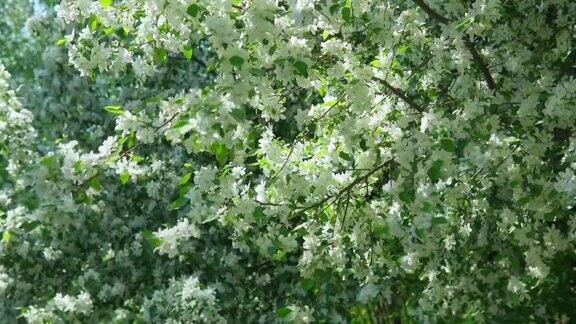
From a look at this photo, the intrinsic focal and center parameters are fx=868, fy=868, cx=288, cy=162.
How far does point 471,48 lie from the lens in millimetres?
5004

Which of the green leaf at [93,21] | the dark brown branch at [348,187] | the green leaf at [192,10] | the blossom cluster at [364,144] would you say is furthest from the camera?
the dark brown branch at [348,187]

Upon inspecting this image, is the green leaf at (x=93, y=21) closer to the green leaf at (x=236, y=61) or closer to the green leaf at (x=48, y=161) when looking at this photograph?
the green leaf at (x=48, y=161)

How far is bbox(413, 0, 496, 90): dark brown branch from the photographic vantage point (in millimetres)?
4870

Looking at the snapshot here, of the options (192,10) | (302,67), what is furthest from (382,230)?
(192,10)

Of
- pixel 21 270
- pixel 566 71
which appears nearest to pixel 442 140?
pixel 566 71

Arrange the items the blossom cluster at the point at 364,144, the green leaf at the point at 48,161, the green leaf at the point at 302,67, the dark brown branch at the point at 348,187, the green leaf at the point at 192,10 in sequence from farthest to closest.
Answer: the dark brown branch at the point at 348,187 < the green leaf at the point at 48,161 < the blossom cluster at the point at 364,144 < the green leaf at the point at 302,67 < the green leaf at the point at 192,10

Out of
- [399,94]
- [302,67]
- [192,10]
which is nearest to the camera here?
[192,10]

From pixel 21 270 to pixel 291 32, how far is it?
16.5ft

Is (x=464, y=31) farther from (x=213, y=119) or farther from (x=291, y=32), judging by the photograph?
(x=213, y=119)

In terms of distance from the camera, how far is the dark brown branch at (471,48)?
16.0ft

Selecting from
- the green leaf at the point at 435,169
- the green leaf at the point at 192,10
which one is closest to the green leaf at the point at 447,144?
the green leaf at the point at 435,169

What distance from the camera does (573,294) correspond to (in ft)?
19.5

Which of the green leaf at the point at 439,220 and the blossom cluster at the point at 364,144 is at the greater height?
the blossom cluster at the point at 364,144

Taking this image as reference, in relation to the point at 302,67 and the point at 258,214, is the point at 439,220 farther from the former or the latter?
the point at 302,67
